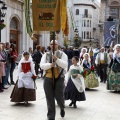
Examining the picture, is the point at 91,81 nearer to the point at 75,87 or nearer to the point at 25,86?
the point at 75,87

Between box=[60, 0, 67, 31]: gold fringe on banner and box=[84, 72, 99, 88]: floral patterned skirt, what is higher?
box=[60, 0, 67, 31]: gold fringe on banner

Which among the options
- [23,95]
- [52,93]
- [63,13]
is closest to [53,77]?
[52,93]

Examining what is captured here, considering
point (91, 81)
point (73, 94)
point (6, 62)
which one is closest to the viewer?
point (73, 94)

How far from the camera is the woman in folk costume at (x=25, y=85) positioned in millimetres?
9945

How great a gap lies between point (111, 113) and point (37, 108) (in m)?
2.02

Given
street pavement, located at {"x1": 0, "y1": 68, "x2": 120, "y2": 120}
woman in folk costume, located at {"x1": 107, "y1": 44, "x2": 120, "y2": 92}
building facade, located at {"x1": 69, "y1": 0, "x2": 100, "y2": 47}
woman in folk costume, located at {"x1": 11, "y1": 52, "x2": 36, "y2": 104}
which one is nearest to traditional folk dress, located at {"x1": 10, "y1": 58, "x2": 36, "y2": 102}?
woman in folk costume, located at {"x1": 11, "y1": 52, "x2": 36, "y2": 104}

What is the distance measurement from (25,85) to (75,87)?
1449 millimetres

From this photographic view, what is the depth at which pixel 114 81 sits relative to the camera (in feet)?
43.5

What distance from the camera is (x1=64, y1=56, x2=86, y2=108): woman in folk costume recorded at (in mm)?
9883

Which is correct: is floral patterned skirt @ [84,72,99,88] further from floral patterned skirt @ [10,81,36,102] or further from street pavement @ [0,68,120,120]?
floral patterned skirt @ [10,81,36,102]

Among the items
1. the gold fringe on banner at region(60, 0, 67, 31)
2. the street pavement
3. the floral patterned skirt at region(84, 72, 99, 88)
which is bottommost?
the street pavement

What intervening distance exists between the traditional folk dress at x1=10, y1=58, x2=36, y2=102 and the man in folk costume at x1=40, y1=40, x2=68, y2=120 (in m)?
2.15

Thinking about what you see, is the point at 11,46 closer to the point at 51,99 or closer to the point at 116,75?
the point at 116,75

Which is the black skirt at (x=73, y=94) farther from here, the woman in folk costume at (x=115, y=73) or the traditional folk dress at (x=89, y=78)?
the traditional folk dress at (x=89, y=78)
